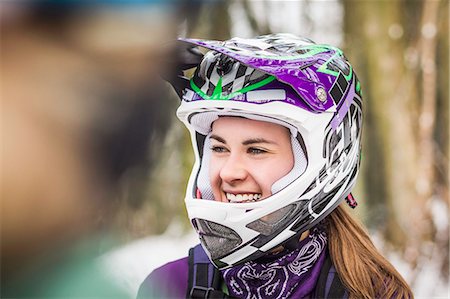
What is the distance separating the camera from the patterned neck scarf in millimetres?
1232

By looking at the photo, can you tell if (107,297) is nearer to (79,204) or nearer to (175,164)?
(79,204)

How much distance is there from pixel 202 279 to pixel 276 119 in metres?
0.33

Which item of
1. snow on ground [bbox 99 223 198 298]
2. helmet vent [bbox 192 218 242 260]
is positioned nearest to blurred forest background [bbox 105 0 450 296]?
snow on ground [bbox 99 223 198 298]

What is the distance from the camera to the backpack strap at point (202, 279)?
126cm

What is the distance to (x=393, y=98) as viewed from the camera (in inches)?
133

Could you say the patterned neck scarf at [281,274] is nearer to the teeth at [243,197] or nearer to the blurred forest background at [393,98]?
the teeth at [243,197]

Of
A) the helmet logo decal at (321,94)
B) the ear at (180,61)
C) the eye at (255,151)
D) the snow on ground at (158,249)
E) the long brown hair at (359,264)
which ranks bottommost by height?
the snow on ground at (158,249)

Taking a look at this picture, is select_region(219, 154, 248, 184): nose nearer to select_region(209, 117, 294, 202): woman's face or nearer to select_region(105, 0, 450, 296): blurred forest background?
select_region(209, 117, 294, 202): woman's face

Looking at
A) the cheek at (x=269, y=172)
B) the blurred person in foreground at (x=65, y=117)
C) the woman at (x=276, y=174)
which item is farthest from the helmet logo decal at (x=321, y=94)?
the blurred person in foreground at (x=65, y=117)

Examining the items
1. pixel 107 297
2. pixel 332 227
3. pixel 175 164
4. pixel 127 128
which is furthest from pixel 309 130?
pixel 175 164

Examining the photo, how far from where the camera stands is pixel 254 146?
3.94ft

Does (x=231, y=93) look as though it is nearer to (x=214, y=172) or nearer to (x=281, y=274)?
(x=214, y=172)

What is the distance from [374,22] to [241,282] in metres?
2.43

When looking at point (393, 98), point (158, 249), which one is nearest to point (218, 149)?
point (158, 249)
